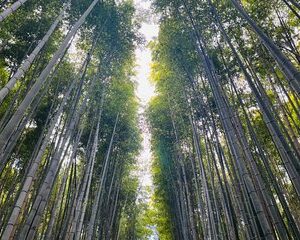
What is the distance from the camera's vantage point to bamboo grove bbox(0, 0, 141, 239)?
16.6ft

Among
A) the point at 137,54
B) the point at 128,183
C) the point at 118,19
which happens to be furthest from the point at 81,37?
the point at 128,183

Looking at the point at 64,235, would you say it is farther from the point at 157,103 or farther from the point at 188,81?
the point at 157,103

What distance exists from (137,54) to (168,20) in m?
1.64

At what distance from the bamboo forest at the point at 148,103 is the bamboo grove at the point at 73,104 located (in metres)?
0.03

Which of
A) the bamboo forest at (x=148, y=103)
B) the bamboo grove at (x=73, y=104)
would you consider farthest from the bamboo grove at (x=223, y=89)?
the bamboo grove at (x=73, y=104)

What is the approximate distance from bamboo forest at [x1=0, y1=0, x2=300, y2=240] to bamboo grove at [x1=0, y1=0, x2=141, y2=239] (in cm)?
3

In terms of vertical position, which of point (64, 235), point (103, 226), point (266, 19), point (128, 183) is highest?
point (266, 19)

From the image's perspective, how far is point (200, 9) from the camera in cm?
564

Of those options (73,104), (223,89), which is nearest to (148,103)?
(73,104)

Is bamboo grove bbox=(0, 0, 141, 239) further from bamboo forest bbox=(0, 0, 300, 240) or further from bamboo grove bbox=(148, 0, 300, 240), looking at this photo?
bamboo grove bbox=(148, 0, 300, 240)

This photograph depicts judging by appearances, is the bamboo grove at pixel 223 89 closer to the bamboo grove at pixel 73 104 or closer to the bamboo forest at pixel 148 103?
the bamboo forest at pixel 148 103

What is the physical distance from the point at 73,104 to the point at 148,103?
4.92 meters

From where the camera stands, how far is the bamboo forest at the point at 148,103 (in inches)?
185

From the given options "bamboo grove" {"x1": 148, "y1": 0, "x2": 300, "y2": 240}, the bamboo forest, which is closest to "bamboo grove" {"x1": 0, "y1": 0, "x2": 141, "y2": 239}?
the bamboo forest
